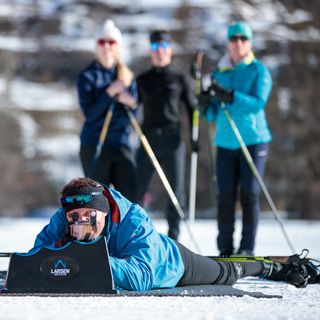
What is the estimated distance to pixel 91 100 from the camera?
6168 mm

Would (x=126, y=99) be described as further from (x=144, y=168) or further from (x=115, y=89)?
(x=144, y=168)

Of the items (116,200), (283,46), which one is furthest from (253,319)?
(283,46)

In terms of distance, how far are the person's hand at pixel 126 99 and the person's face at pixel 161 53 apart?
1.74 feet

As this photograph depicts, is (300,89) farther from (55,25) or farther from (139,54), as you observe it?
(55,25)

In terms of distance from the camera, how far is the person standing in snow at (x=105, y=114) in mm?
6047

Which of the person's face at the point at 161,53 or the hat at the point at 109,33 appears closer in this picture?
the hat at the point at 109,33

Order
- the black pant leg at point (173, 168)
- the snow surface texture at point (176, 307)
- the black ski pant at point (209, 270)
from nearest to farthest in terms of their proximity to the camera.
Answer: the snow surface texture at point (176, 307)
the black ski pant at point (209, 270)
the black pant leg at point (173, 168)

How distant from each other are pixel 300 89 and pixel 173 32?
4.46m

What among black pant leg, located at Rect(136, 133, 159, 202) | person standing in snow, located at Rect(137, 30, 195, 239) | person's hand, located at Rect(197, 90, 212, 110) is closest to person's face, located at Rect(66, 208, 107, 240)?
person's hand, located at Rect(197, 90, 212, 110)

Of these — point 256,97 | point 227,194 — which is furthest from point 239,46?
point 227,194

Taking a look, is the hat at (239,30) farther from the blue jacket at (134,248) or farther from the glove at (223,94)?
the blue jacket at (134,248)

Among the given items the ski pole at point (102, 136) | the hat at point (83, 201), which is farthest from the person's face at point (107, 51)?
the hat at point (83, 201)

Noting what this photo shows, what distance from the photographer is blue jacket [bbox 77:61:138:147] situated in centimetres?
609

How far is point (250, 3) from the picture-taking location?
25531 mm
